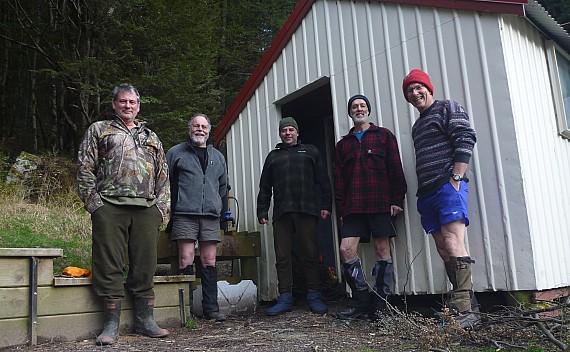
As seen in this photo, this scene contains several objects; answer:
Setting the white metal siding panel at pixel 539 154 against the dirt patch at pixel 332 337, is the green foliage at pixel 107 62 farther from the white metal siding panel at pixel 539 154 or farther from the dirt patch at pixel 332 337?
the white metal siding panel at pixel 539 154

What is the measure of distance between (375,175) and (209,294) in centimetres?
177

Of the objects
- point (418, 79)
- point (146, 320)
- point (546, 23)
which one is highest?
point (546, 23)

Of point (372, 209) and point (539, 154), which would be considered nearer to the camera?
point (539, 154)

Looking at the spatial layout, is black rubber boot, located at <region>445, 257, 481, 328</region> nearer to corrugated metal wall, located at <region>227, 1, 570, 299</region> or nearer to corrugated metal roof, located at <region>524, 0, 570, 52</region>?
corrugated metal wall, located at <region>227, 1, 570, 299</region>

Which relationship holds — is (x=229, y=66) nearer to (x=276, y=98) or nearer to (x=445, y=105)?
(x=276, y=98)

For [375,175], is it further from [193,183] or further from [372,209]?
[193,183]

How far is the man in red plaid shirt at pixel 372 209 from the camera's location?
427 cm

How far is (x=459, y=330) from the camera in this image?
2.93m

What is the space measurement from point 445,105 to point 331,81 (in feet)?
5.52

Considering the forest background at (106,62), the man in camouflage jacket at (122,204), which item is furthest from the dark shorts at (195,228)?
the forest background at (106,62)

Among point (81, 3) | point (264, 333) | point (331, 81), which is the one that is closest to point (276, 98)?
point (331, 81)

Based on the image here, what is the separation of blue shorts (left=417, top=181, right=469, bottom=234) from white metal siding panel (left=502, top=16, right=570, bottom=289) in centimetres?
49

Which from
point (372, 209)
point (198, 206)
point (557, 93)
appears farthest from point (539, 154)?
point (198, 206)

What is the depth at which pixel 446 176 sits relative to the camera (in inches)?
145
